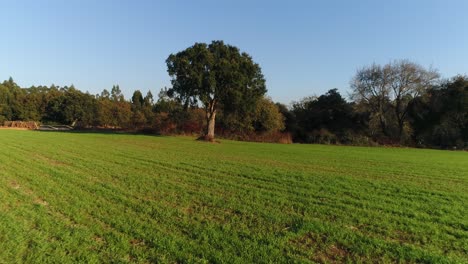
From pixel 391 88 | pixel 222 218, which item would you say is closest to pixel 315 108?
pixel 391 88

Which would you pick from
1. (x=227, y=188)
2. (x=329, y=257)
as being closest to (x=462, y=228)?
(x=329, y=257)

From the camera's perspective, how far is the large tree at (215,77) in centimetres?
3400

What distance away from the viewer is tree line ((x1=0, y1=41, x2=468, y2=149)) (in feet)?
114

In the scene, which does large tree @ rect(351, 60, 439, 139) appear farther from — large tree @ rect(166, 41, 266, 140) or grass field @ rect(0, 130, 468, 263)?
grass field @ rect(0, 130, 468, 263)

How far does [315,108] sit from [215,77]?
22.0 m

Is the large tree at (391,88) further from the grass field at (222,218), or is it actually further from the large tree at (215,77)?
the grass field at (222,218)

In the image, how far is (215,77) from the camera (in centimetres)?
3444

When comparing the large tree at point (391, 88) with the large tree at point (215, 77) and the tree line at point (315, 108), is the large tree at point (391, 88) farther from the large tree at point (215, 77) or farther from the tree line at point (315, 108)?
the large tree at point (215, 77)

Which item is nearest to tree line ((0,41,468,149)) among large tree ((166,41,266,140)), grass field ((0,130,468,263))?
large tree ((166,41,266,140))

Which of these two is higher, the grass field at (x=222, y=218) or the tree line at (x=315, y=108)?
the tree line at (x=315, y=108)

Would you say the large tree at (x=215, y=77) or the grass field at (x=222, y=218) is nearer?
the grass field at (x=222, y=218)

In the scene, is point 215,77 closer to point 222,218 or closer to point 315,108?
point 315,108

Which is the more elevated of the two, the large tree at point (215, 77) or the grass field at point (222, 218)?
the large tree at point (215, 77)

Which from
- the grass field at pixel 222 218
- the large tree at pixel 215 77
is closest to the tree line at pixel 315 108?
the large tree at pixel 215 77
